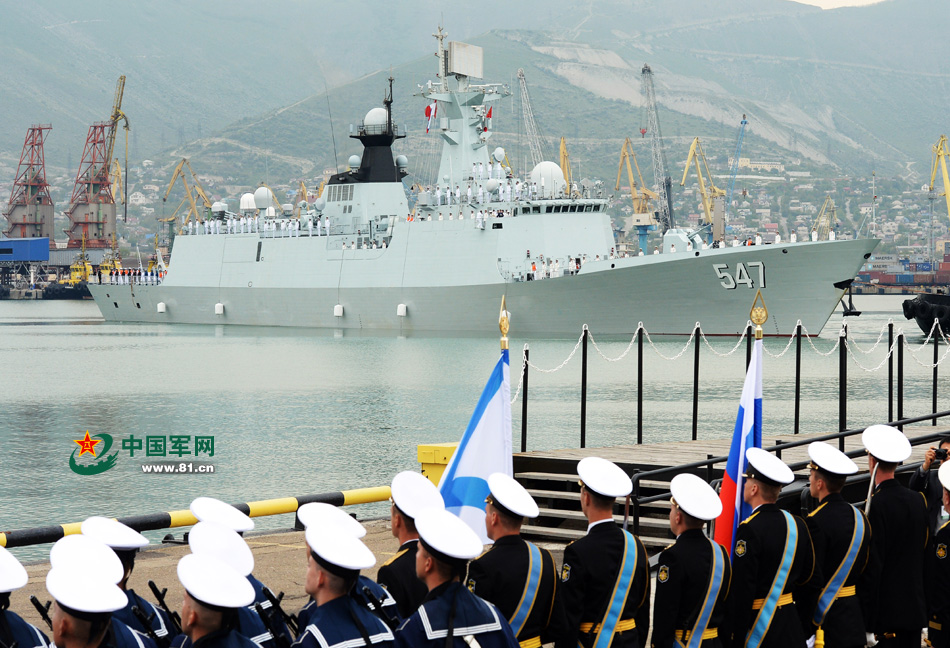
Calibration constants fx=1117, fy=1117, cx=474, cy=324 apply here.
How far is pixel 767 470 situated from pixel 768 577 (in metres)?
0.42

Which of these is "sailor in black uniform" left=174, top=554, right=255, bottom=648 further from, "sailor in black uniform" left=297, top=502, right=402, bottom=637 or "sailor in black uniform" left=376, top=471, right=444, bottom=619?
"sailor in black uniform" left=376, top=471, right=444, bottom=619

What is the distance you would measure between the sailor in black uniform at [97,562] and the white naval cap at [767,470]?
8.18 ft

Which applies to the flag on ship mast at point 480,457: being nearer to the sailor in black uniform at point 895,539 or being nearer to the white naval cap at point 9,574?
the sailor in black uniform at point 895,539

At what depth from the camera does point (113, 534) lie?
3381mm

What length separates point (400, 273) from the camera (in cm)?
4075

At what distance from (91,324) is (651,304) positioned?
32.6 metres

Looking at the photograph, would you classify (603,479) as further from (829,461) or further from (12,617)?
(12,617)

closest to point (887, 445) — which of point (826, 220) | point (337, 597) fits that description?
point (337, 597)

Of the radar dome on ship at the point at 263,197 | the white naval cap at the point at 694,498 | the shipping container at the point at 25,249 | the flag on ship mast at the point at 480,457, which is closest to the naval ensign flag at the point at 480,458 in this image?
the flag on ship mast at the point at 480,457

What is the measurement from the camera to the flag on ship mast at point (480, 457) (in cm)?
591

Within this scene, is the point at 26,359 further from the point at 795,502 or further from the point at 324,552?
the point at 324,552

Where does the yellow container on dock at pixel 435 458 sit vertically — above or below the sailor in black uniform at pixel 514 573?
below

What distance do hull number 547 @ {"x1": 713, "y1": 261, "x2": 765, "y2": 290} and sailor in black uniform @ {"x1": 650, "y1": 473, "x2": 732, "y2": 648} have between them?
31509 mm

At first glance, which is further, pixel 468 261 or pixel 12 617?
Result: pixel 468 261
